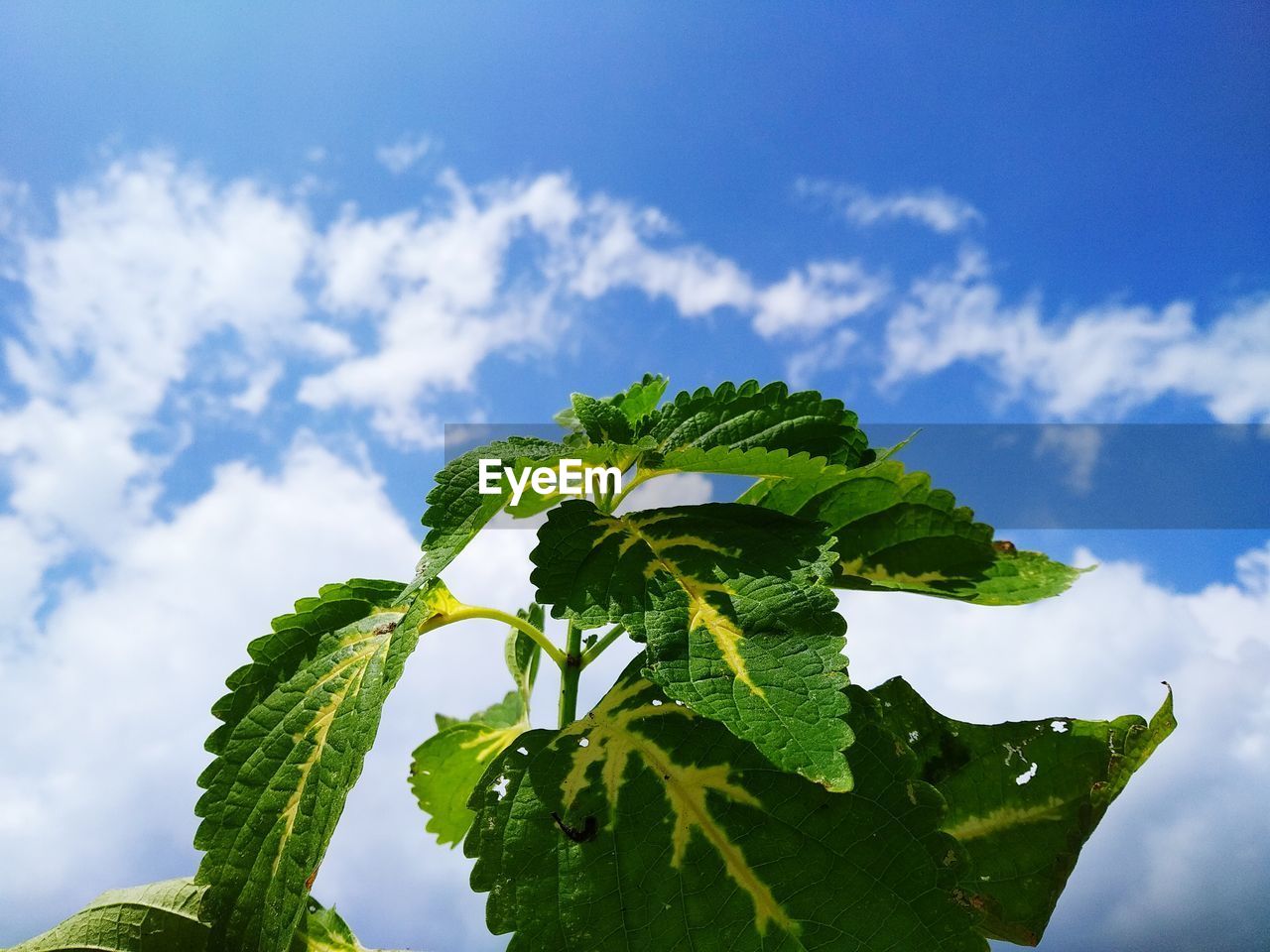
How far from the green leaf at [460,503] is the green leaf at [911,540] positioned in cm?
46

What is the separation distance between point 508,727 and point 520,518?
61 cm

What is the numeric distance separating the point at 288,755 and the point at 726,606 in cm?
59

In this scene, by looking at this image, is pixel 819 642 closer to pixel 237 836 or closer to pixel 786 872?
pixel 786 872

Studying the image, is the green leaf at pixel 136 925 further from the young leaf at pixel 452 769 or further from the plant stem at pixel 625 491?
the plant stem at pixel 625 491

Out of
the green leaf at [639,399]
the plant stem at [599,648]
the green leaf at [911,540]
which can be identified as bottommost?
the plant stem at [599,648]

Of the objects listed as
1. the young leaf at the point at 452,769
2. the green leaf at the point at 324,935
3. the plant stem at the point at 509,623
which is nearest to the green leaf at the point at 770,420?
the plant stem at the point at 509,623

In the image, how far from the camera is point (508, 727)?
2.01 m

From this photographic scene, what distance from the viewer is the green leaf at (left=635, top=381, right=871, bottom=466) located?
1.55 meters

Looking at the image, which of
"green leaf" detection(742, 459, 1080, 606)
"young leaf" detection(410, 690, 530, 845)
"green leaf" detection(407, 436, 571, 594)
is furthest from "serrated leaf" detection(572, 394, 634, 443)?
"young leaf" detection(410, 690, 530, 845)

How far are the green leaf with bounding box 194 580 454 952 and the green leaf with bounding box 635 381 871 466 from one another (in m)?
0.45

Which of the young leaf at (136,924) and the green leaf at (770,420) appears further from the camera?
the green leaf at (770,420)

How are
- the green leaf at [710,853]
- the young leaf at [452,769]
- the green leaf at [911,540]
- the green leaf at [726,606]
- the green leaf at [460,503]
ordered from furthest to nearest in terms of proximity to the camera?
the young leaf at [452,769] < the green leaf at [911,540] < the green leaf at [460,503] < the green leaf at [710,853] < the green leaf at [726,606]

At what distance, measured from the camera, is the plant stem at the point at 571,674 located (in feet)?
5.18

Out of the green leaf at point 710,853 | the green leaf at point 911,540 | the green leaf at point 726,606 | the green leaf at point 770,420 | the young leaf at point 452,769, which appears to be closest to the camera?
the green leaf at point 726,606
